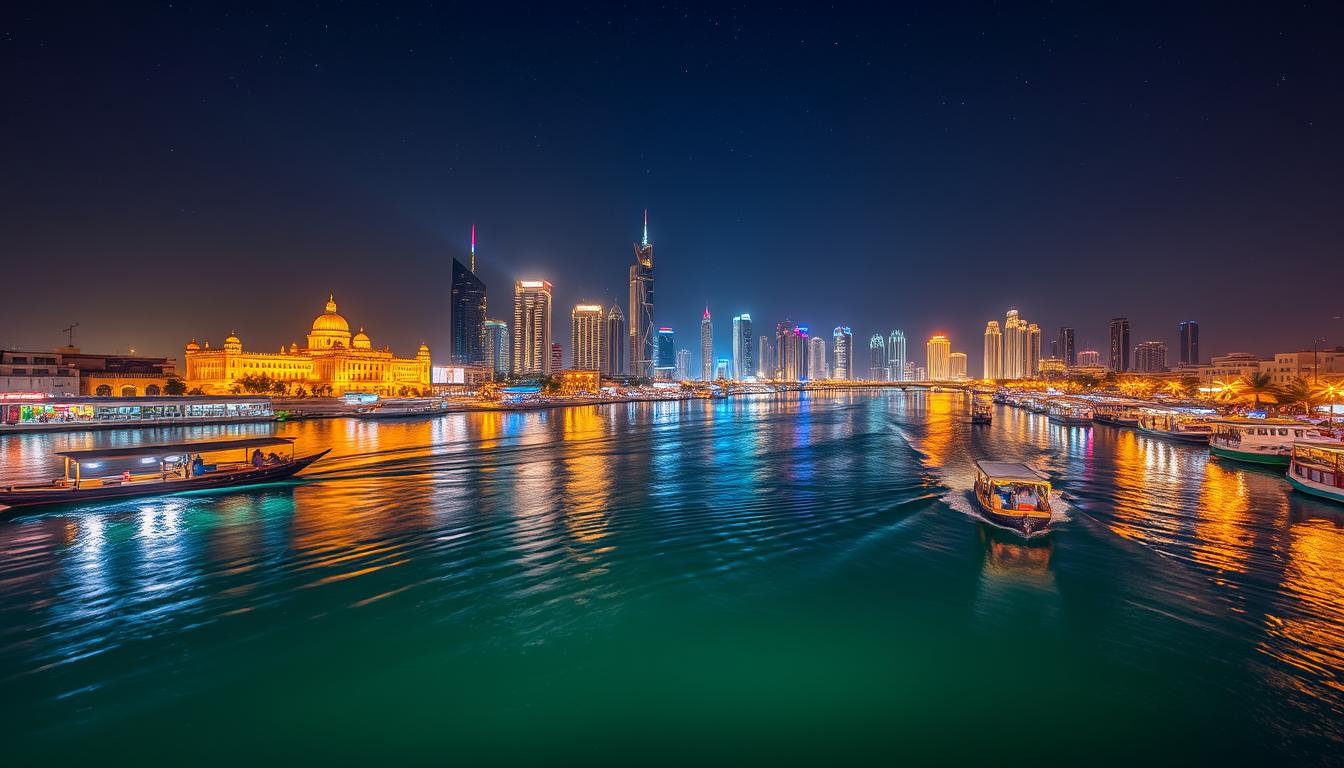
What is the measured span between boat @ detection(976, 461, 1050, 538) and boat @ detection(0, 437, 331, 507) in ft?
103

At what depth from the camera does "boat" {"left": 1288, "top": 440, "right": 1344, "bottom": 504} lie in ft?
72.6

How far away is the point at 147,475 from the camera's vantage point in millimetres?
24469

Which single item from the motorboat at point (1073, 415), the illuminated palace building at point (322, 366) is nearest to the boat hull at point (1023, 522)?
the motorboat at point (1073, 415)

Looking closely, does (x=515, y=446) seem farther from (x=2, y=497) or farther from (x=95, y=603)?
(x=95, y=603)

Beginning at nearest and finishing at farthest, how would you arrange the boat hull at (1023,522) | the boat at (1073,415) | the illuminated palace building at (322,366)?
the boat hull at (1023,522) → the boat at (1073,415) → the illuminated palace building at (322,366)

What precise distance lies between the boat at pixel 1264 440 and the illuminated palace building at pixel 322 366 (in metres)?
134

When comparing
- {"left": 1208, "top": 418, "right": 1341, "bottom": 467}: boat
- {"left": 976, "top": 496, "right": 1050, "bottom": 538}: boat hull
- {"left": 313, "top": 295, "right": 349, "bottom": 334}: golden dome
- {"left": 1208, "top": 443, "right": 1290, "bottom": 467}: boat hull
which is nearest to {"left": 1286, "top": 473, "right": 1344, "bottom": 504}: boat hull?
{"left": 1208, "top": 443, "right": 1290, "bottom": 467}: boat hull

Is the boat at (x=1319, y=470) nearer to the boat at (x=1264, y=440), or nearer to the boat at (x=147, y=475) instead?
the boat at (x=1264, y=440)

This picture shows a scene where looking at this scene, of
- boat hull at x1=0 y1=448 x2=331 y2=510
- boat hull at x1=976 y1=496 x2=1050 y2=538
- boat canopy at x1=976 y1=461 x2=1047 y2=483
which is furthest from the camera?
boat hull at x1=0 y1=448 x2=331 y2=510

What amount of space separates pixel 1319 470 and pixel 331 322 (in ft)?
527

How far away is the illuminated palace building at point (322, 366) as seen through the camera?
4683 inches

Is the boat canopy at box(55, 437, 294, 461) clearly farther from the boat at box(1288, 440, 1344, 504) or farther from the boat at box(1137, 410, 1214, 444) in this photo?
the boat at box(1137, 410, 1214, 444)

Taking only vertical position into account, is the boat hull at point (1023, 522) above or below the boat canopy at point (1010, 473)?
below

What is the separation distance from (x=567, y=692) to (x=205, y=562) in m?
12.9
